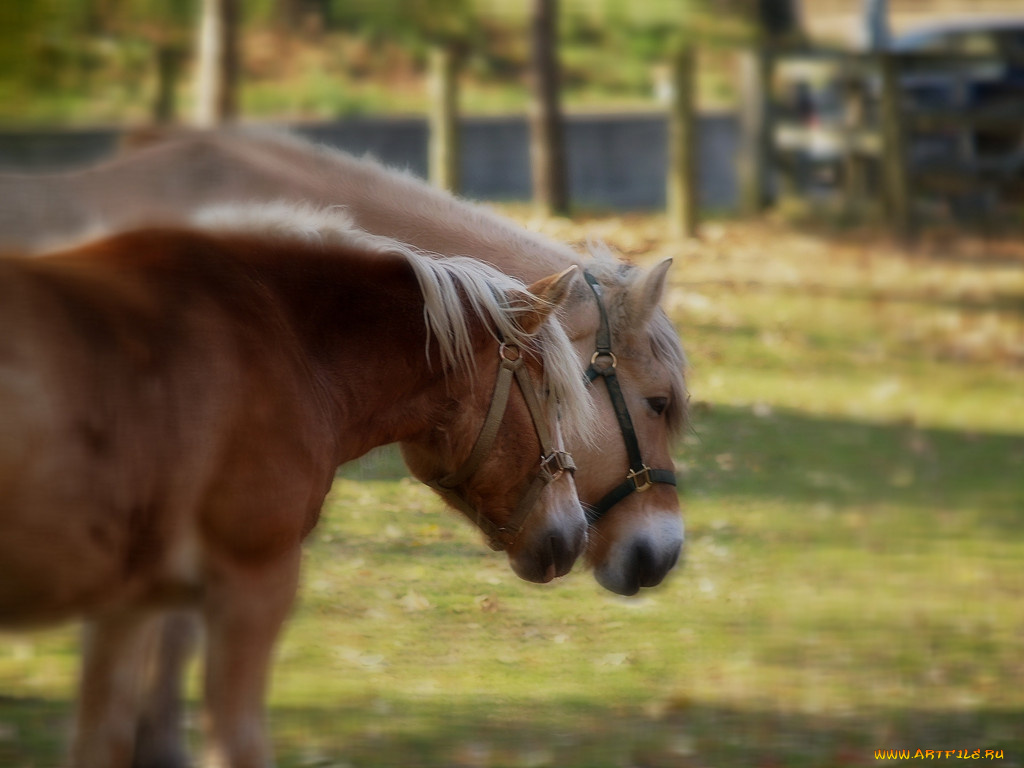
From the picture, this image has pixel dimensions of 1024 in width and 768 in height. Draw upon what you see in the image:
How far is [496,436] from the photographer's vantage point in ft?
12.0

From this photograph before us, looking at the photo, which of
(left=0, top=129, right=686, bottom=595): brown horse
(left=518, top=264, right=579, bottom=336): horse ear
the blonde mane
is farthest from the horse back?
(left=0, top=129, right=686, bottom=595): brown horse

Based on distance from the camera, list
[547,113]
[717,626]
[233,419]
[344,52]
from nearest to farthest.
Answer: [233,419] < [717,626] < [547,113] < [344,52]

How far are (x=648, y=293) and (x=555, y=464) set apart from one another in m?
0.89

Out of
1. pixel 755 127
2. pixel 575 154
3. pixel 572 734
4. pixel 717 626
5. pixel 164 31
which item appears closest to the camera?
pixel 572 734

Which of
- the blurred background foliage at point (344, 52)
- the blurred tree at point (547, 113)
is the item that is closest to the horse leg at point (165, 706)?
the blurred background foliage at point (344, 52)

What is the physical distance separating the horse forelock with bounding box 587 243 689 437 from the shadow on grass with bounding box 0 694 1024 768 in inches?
46.5

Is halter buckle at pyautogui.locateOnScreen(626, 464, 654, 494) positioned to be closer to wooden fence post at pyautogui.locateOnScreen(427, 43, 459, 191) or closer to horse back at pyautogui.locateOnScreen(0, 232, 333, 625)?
horse back at pyautogui.locateOnScreen(0, 232, 333, 625)

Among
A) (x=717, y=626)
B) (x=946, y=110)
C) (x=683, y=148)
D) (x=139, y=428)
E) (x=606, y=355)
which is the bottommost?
(x=717, y=626)

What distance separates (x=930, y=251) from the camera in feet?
49.3

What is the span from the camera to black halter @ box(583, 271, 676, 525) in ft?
13.9

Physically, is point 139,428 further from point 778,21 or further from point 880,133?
point 778,21

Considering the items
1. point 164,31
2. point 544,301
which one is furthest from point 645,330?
point 164,31

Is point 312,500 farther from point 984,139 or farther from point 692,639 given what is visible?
point 984,139

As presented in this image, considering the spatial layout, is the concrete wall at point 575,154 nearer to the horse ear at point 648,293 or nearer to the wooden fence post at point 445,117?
the wooden fence post at point 445,117
